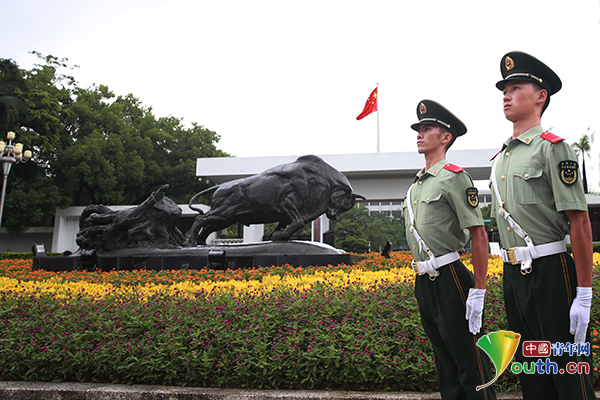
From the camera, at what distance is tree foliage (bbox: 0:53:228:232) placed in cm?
2112

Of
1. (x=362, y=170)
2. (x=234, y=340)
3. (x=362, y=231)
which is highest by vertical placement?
(x=362, y=170)

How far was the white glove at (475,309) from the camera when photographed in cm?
209

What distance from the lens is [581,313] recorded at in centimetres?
176

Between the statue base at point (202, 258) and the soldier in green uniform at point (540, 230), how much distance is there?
6165 mm

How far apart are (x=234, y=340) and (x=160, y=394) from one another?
2.11ft

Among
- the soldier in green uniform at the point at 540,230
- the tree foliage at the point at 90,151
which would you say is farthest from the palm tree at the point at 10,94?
the soldier in green uniform at the point at 540,230

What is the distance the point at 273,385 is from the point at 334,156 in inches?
804

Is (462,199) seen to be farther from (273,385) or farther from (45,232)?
(45,232)

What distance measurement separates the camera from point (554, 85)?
Result: 2.14 meters

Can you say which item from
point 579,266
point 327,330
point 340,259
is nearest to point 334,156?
point 340,259

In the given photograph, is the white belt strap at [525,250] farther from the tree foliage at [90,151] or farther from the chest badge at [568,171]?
the tree foliage at [90,151]

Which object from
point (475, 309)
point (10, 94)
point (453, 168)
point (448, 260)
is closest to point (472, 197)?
point (453, 168)

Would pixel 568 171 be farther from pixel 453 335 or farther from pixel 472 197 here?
pixel 453 335

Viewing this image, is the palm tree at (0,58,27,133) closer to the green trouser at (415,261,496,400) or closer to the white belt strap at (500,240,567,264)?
the green trouser at (415,261,496,400)
